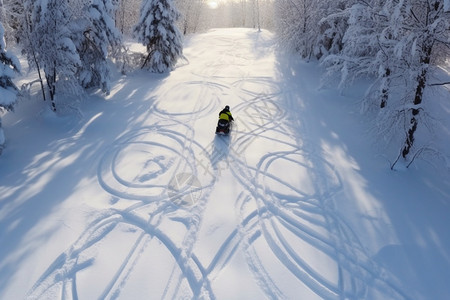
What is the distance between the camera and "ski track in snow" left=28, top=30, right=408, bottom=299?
217 inches

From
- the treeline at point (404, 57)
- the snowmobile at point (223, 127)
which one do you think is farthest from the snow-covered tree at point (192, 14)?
the snowmobile at point (223, 127)

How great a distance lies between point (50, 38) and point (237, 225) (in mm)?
9779

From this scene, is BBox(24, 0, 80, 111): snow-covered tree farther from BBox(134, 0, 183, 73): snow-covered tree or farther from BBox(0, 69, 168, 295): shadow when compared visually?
BBox(134, 0, 183, 73): snow-covered tree

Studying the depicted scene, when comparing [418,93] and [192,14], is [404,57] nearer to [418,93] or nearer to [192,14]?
[418,93]

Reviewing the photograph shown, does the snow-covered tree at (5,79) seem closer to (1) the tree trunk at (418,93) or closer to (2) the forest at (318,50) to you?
(2) the forest at (318,50)

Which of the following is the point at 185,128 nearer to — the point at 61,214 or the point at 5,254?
the point at 61,214

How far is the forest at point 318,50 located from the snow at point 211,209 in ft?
4.32

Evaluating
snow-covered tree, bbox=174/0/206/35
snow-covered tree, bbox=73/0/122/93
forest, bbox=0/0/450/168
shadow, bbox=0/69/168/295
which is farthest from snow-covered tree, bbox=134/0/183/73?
snow-covered tree, bbox=174/0/206/35

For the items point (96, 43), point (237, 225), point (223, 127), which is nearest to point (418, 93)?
point (223, 127)

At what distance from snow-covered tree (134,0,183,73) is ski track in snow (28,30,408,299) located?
7.75 meters

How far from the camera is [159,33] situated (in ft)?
56.0

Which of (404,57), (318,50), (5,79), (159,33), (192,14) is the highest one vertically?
(192,14)

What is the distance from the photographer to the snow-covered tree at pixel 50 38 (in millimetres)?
10156

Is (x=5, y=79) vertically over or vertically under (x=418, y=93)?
over
